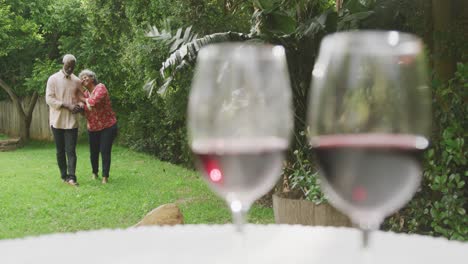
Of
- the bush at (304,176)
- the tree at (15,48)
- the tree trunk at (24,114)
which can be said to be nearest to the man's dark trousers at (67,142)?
the bush at (304,176)

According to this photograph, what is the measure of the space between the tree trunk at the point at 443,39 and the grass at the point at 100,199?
2294mm

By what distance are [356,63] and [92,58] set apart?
40.8ft

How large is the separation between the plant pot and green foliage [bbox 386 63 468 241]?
517 mm

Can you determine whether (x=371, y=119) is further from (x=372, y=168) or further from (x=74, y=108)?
(x=74, y=108)

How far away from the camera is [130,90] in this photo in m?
11.1

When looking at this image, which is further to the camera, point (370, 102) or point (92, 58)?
point (92, 58)

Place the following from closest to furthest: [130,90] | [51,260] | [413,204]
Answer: [51,260] → [413,204] → [130,90]

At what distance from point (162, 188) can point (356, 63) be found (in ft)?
23.0

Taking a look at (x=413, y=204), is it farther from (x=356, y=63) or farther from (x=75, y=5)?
(x=75, y=5)

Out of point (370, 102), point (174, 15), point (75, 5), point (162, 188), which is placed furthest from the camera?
point (75, 5)

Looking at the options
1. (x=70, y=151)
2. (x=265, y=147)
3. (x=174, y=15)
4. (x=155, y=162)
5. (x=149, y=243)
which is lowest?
(x=155, y=162)

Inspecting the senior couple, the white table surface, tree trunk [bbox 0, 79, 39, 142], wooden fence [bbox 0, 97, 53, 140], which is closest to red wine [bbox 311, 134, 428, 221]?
the white table surface

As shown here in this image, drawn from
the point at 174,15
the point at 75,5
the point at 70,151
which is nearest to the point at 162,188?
the point at 70,151

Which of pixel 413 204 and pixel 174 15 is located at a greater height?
pixel 174 15
